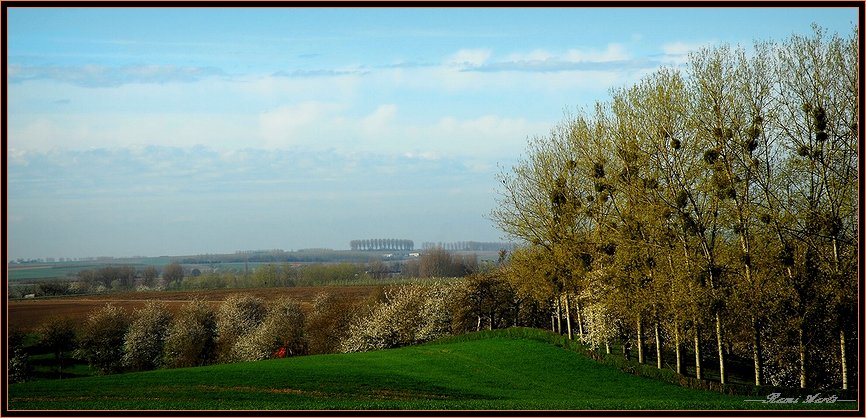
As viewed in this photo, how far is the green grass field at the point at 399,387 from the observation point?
24.4 metres

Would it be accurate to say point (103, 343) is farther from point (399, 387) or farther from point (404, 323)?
point (399, 387)

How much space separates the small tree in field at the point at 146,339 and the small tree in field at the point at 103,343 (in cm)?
79

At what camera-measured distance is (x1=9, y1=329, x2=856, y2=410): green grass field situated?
79.9 feet

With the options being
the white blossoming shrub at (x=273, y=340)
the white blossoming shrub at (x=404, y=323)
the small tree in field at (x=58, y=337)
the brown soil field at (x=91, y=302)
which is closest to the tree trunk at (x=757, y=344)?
the white blossoming shrub at (x=404, y=323)

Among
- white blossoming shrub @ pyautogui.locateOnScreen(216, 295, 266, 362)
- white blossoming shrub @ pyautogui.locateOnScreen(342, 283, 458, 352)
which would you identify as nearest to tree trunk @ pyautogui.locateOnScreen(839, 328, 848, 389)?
white blossoming shrub @ pyautogui.locateOnScreen(342, 283, 458, 352)

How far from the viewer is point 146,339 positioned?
80250mm

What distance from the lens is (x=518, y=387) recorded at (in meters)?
33.7

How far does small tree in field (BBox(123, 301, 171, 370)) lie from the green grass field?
127 ft

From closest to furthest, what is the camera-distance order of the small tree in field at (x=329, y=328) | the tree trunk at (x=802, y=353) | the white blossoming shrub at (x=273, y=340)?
the tree trunk at (x=802, y=353)
the small tree in field at (x=329, y=328)
the white blossoming shrub at (x=273, y=340)

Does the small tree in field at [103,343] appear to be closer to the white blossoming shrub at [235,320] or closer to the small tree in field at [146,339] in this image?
the small tree in field at [146,339]

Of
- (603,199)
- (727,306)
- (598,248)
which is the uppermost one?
(603,199)

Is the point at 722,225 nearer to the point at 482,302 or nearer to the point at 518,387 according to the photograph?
the point at 518,387

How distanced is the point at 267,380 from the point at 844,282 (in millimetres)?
23641

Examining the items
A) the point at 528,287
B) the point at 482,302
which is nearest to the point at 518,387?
the point at 528,287
